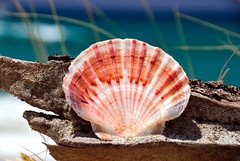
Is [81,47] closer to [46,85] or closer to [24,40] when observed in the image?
[24,40]

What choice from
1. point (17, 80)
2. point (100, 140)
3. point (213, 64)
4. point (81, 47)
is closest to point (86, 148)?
point (100, 140)

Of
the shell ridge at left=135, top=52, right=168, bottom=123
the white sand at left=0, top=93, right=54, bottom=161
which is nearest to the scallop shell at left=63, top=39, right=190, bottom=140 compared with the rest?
the shell ridge at left=135, top=52, right=168, bottom=123

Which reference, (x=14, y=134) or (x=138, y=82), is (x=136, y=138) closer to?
(x=138, y=82)

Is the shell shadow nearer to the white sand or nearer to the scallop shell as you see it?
the scallop shell

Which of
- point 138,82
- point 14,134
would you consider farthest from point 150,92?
point 14,134

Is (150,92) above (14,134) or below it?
below

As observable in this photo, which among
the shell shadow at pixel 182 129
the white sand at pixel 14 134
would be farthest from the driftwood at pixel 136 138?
the white sand at pixel 14 134

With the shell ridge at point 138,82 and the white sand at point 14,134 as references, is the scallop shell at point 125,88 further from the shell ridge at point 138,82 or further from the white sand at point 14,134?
the white sand at point 14,134
